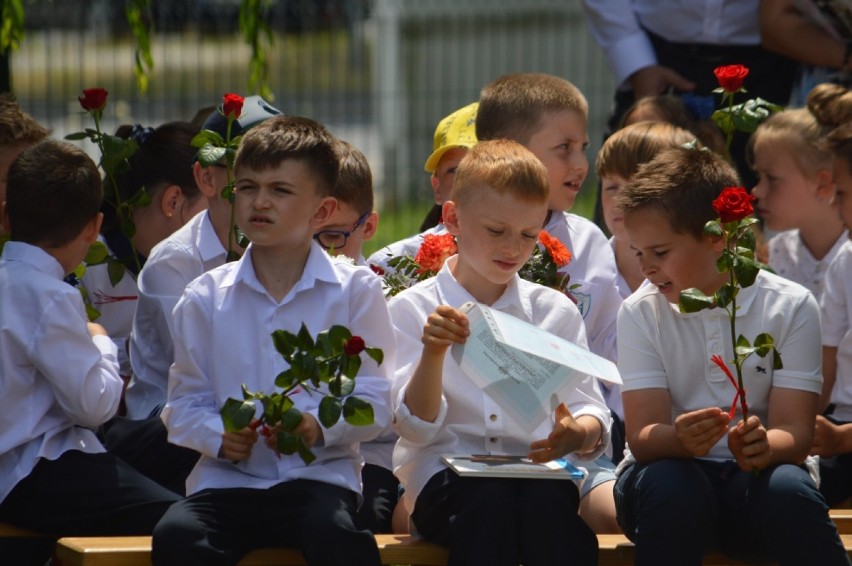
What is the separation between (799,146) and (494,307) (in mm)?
2090

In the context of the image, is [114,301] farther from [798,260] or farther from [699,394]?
[798,260]

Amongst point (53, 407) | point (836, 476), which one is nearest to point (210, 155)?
point (53, 407)

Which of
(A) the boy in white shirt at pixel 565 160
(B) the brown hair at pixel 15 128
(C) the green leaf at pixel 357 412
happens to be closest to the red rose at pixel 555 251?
(A) the boy in white shirt at pixel 565 160

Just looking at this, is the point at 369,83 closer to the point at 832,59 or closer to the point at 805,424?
the point at 832,59

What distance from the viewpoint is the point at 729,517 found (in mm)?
3832

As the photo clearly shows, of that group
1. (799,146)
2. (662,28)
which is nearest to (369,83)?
(662,28)

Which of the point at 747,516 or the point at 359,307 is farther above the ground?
the point at 359,307

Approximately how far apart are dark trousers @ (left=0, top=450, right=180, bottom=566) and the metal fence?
309 inches

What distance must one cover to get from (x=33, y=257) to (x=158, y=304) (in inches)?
21.5

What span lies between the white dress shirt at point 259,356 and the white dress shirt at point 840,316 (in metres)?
1.72

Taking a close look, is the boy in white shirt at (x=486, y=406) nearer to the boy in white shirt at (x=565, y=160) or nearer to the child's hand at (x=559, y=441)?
the child's hand at (x=559, y=441)

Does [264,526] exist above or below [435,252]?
below

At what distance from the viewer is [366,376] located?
3.92 meters

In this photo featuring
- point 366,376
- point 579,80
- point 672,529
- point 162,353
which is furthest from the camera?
point 579,80
